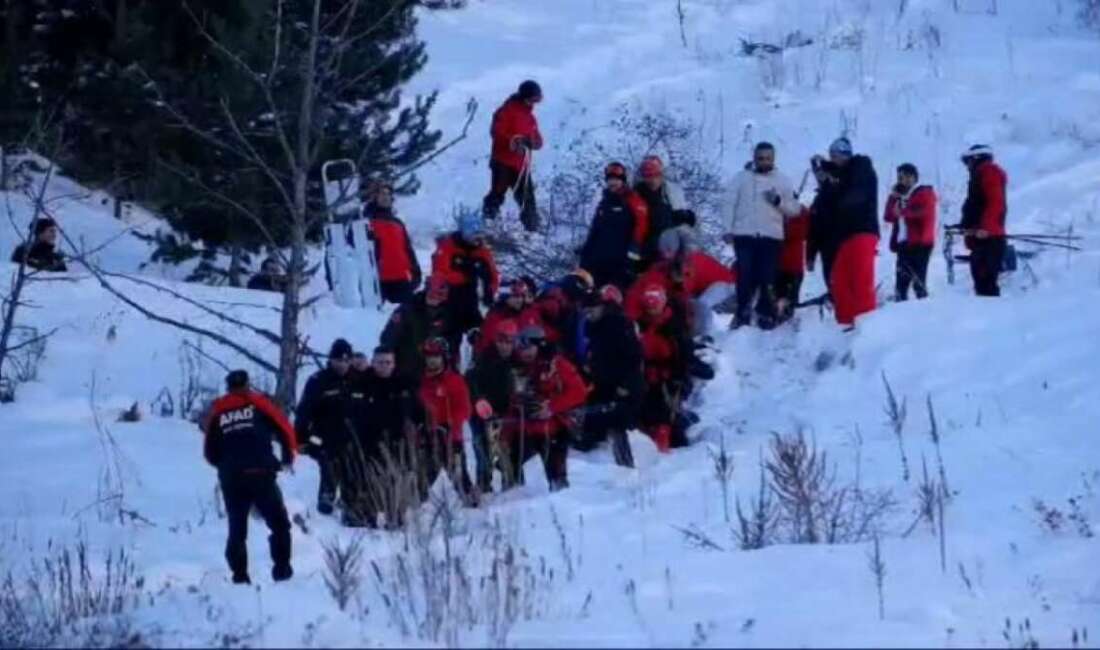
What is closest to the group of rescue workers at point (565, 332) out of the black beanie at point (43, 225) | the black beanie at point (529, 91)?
the black beanie at point (529, 91)

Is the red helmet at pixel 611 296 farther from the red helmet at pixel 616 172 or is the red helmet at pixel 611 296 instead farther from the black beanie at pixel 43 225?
the black beanie at pixel 43 225

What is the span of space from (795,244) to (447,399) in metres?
4.14

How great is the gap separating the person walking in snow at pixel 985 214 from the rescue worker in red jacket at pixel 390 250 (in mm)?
4746

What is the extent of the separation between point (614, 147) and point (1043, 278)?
8.31 m

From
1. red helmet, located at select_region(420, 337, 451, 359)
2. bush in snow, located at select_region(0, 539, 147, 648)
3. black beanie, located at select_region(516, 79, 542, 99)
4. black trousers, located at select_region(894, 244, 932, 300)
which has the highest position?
black beanie, located at select_region(516, 79, 542, 99)

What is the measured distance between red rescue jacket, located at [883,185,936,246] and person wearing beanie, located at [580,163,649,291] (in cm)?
228

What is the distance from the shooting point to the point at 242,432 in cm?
1380

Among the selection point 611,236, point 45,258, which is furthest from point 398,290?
point 45,258

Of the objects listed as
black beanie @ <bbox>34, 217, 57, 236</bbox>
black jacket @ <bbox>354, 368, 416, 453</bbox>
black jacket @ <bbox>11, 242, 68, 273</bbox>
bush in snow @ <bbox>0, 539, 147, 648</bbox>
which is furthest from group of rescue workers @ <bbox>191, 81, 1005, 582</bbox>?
black beanie @ <bbox>34, 217, 57, 236</bbox>

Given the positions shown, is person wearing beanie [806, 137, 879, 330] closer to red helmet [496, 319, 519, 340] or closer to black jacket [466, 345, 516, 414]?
red helmet [496, 319, 519, 340]

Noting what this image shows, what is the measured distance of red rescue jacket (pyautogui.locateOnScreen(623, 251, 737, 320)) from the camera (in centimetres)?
1675

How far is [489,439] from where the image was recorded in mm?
15516

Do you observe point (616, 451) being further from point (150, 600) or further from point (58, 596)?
point (150, 600)

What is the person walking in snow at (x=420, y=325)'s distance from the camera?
17.0m
